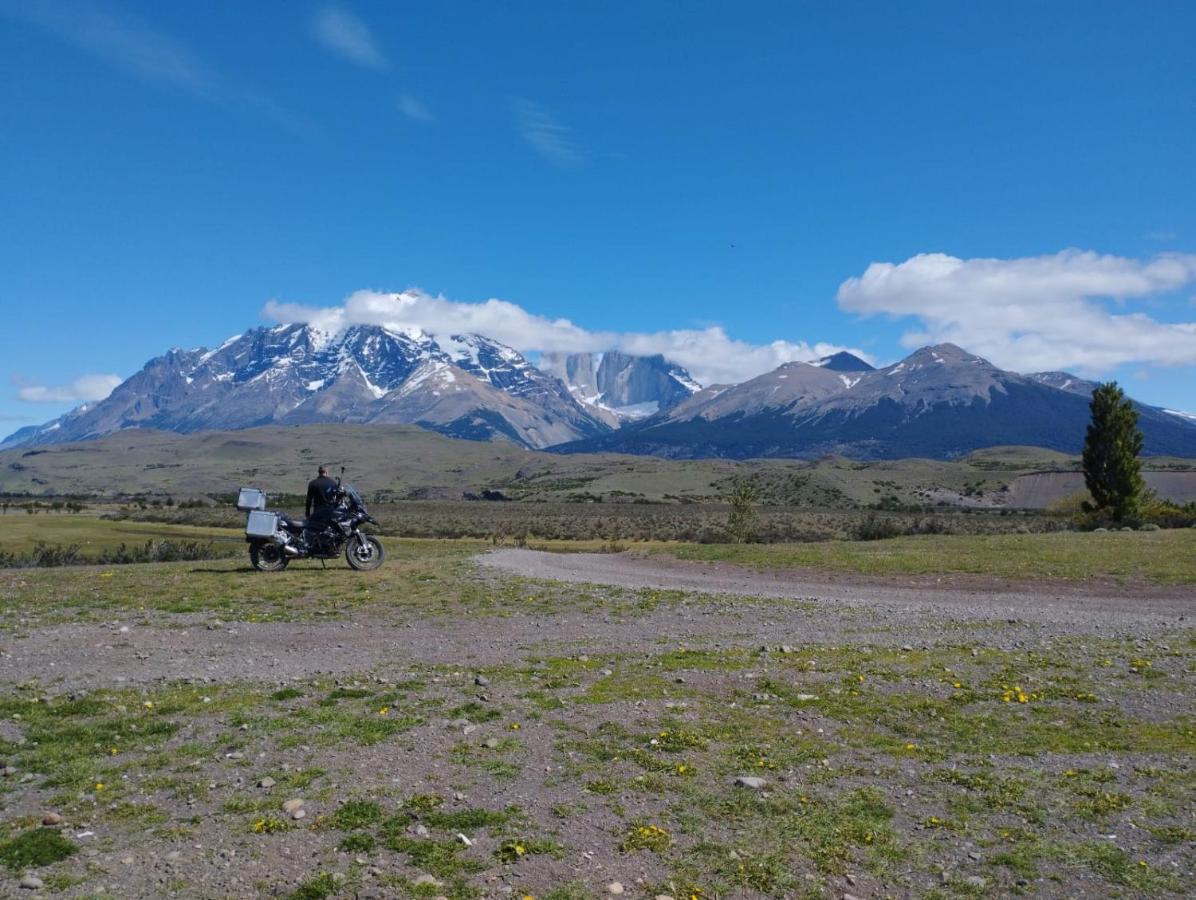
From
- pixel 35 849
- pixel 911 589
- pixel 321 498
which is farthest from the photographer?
pixel 321 498

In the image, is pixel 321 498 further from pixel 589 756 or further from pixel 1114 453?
pixel 1114 453

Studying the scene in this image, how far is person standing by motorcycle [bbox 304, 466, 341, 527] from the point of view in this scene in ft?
79.3

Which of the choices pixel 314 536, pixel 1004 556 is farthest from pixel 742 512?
pixel 314 536

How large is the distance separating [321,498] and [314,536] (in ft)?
3.62

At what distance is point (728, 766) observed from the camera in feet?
27.7

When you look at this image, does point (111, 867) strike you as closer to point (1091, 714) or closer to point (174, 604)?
point (1091, 714)

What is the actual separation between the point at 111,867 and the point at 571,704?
5.30m

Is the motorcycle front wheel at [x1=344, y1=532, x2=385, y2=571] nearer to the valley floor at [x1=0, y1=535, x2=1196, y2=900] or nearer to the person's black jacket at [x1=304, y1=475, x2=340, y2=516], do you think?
the person's black jacket at [x1=304, y1=475, x2=340, y2=516]

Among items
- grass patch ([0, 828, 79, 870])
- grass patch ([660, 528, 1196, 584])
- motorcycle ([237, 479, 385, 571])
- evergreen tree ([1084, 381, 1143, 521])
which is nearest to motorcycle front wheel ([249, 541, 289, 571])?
motorcycle ([237, 479, 385, 571])

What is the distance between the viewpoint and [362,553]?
24.6 m

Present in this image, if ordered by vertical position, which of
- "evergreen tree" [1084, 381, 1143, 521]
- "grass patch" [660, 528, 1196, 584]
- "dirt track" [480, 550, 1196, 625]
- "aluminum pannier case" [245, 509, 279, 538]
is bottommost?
"dirt track" [480, 550, 1196, 625]

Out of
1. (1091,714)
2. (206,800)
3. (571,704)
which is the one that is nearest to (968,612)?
(1091,714)

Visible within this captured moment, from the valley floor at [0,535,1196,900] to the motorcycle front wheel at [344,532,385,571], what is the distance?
743 cm

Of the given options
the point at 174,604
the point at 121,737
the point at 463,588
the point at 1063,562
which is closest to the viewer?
the point at 121,737
